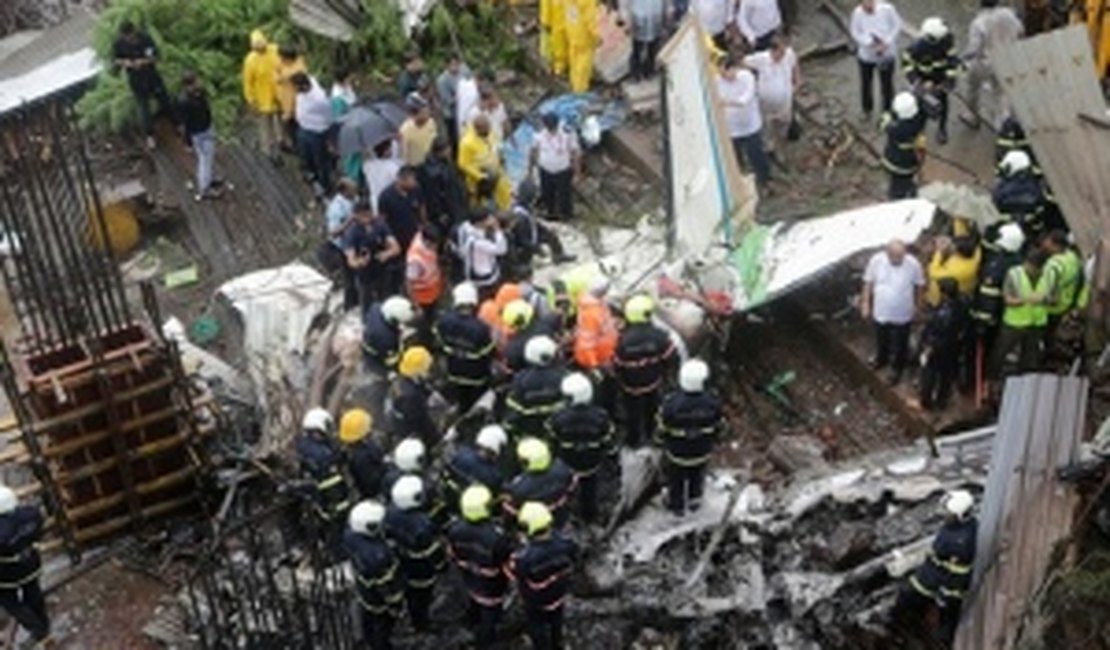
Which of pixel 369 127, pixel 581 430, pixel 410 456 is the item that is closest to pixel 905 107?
pixel 581 430

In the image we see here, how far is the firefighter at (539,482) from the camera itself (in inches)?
557

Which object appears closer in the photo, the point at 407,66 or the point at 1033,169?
the point at 1033,169

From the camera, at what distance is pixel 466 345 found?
52.5ft

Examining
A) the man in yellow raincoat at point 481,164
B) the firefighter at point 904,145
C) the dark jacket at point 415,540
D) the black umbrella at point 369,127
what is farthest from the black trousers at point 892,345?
the black umbrella at point 369,127

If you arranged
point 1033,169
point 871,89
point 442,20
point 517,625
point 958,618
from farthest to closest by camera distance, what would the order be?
point 442,20, point 871,89, point 1033,169, point 517,625, point 958,618

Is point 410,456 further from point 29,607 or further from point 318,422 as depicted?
point 29,607

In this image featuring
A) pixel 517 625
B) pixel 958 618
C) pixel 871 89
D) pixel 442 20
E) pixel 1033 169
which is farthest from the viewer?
pixel 442 20

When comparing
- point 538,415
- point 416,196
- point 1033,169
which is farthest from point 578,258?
point 1033,169

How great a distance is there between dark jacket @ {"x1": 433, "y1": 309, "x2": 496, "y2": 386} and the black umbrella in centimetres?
349

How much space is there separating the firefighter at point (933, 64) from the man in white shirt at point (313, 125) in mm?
6234

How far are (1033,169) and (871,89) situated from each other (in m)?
3.67

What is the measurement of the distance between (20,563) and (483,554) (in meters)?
3.79

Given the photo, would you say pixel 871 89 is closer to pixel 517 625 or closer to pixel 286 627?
pixel 517 625

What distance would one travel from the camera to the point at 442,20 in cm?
2203
